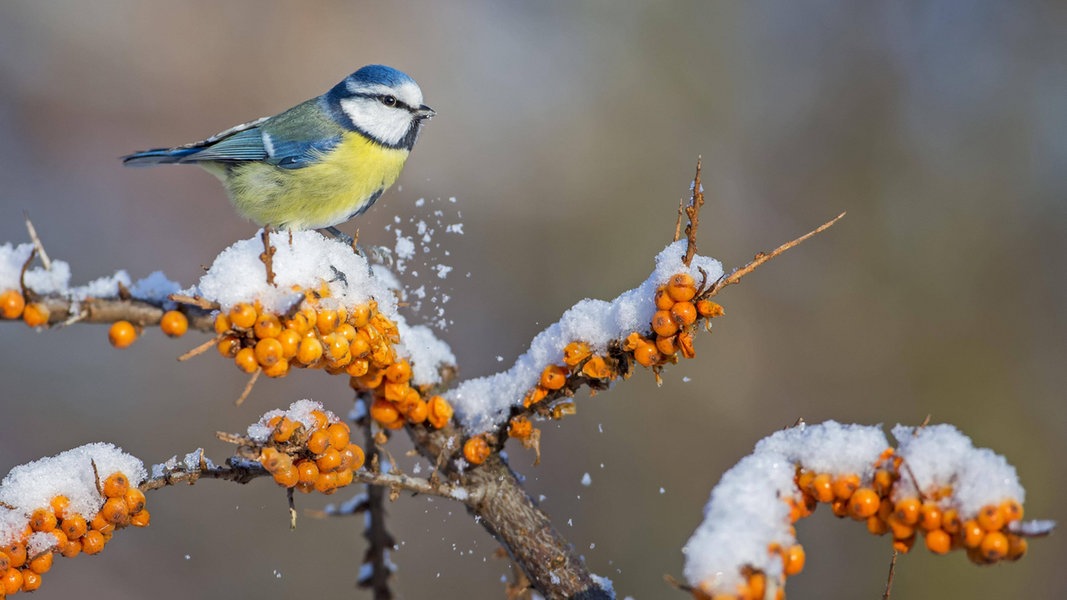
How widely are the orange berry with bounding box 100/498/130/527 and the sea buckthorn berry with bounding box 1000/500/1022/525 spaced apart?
3.75 feet

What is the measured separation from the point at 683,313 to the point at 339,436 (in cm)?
54

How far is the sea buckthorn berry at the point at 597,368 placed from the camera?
140 centimetres

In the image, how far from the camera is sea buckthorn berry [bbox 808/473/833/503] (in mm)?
1086

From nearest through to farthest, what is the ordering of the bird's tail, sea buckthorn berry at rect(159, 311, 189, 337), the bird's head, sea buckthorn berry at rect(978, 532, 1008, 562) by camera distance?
sea buckthorn berry at rect(978, 532, 1008, 562)
sea buckthorn berry at rect(159, 311, 189, 337)
the bird's tail
the bird's head

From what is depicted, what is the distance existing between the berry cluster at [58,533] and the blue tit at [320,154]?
142 cm

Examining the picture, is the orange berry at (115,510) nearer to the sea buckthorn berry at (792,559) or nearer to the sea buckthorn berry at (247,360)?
the sea buckthorn berry at (247,360)

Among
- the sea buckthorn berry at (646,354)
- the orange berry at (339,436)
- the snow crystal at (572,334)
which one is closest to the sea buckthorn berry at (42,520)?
the orange berry at (339,436)

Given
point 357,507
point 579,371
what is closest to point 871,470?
point 579,371

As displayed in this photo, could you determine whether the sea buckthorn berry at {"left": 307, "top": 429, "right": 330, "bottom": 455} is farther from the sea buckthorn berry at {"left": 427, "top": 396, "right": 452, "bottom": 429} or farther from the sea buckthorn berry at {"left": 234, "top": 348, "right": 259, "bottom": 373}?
the sea buckthorn berry at {"left": 427, "top": 396, "right": 452, "bottom": 429}

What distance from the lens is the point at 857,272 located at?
4.28 meters

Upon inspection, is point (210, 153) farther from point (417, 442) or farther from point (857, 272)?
point (857, 272)

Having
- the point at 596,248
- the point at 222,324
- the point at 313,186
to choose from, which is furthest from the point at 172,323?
the point at 596,248

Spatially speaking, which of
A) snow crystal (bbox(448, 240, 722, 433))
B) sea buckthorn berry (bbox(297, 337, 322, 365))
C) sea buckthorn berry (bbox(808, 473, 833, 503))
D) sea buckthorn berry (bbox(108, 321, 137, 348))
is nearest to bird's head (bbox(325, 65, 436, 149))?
snow crystal (bbox(448, 240, 722, 433))

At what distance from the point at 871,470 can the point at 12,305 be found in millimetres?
1048
